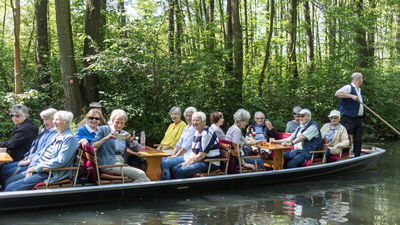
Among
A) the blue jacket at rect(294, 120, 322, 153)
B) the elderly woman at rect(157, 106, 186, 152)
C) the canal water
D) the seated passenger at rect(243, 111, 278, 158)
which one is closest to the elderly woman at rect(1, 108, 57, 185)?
the canal water

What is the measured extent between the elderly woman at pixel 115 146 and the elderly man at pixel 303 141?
300 cm

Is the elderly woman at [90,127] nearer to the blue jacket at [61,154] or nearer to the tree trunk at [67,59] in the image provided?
the blue jacket at [61,154]

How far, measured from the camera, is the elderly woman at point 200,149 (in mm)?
5633

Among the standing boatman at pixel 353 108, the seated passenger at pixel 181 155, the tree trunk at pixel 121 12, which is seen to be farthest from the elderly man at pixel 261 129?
the tree trunk at pixel 121 12

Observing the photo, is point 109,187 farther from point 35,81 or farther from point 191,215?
point 35,81

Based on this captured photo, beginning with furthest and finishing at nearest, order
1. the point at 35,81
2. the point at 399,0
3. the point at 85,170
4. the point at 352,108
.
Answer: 1. the point at 399,0
2. the point at 35,81
3. the point at 352,108
4. the point at 85,170

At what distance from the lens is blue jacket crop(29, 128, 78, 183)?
4.56 metres

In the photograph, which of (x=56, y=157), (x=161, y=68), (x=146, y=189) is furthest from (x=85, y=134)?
(x=161, y=68)

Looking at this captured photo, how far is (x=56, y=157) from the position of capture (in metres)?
4.63

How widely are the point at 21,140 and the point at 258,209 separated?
11.7 ft

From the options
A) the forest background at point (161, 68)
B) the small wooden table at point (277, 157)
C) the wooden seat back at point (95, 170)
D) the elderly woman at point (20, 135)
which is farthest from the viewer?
the forest background at point (161, 68)

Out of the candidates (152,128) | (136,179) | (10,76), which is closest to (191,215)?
(136,179)

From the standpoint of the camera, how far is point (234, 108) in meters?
12.5

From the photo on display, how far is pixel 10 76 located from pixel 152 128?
18.1 ft
